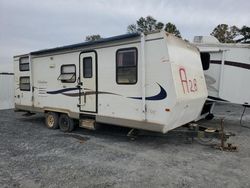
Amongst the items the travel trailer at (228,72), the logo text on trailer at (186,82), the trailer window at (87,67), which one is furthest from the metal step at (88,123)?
the travel trailer at (228,72)

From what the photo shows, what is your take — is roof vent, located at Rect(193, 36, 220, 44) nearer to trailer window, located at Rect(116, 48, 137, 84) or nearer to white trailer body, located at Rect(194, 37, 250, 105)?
white trailer body, located at Rect(194, 37, 250, 105)

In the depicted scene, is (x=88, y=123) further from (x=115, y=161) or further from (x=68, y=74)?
A: (x=115, y=161)

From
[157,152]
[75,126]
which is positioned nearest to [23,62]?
[75,126]

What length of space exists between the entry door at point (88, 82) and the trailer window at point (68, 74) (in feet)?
1.34

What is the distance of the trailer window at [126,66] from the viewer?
20.9 ft

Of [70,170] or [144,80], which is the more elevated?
[144,80]

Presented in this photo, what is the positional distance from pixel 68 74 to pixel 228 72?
18.0ft

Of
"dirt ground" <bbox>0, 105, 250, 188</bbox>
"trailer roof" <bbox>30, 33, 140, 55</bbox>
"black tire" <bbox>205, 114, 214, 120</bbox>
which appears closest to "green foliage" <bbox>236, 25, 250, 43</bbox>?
"black tire" <bbox>205, 114, 214, 120</bbox>

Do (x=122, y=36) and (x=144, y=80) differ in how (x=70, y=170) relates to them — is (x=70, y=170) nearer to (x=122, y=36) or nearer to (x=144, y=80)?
(x=144, y=80)

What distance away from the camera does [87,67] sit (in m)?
7.56

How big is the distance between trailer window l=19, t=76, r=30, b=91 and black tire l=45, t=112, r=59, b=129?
1527 millimetres

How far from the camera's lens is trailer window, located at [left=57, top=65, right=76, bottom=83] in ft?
26.2

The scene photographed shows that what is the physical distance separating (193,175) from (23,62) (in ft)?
25.8

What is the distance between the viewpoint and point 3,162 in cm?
549
